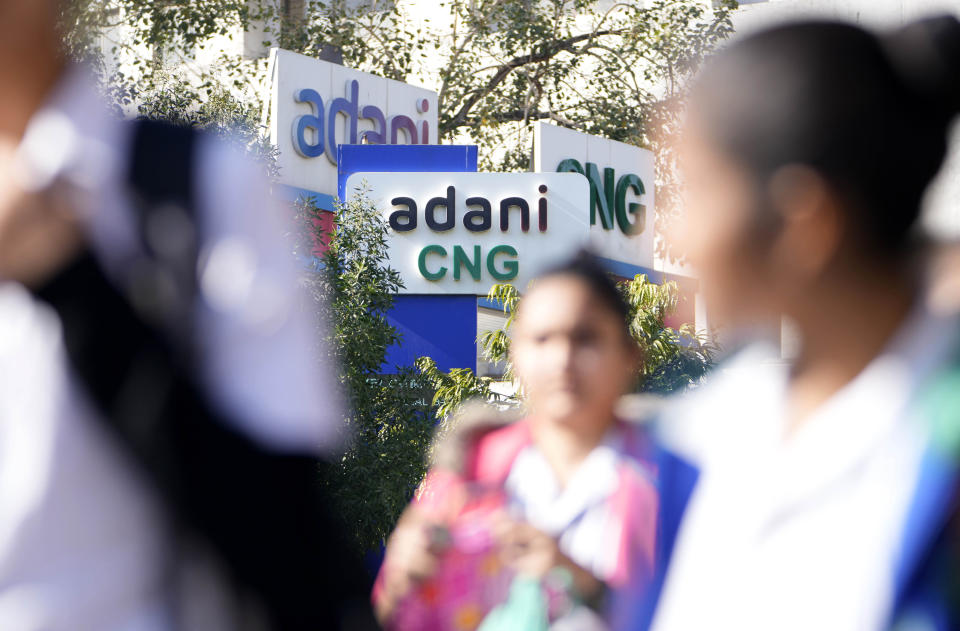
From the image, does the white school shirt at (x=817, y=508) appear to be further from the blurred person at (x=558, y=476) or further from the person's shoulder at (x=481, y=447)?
the person's shoulder at (x=481, y=447)

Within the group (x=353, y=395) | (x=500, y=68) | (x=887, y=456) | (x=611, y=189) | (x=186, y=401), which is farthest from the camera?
(x=500, y=68)

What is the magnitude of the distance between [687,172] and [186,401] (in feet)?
1.81

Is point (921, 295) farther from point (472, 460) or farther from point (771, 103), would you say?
point (472, 460)

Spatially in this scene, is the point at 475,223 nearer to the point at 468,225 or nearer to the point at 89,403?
the point at 468,225

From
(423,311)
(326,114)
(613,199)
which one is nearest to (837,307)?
(423,311)

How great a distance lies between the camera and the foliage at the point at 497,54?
16.1m

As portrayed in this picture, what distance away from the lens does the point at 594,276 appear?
1619 mm

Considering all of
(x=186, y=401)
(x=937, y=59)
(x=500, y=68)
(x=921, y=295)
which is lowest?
(x=186, y=401)

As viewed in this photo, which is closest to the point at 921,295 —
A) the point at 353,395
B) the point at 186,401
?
the point at 186,401

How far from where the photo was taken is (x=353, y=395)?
998cm

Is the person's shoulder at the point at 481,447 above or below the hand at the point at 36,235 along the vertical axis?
below

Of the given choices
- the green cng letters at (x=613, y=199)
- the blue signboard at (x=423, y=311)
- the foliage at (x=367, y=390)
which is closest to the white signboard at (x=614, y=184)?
the green cng letters at (x=613, y=199)

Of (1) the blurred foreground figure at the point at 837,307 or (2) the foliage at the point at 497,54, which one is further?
(2) the foliage at the point at 497,54

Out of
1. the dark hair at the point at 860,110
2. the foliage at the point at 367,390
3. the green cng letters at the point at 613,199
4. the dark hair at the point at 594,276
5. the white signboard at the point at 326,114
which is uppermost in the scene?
the white signboard at the point at 326,114
